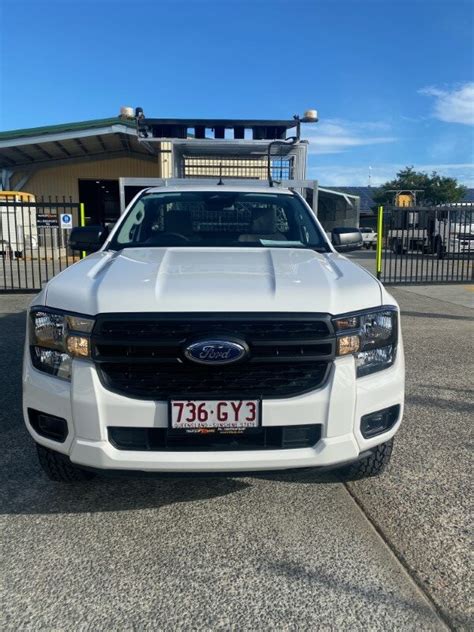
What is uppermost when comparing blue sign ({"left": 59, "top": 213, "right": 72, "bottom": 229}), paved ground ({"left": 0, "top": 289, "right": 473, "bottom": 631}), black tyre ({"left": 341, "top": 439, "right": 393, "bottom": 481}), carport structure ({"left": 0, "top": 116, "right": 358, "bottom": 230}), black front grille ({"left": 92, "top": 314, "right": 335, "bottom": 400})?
carport structure ({"left": 0, "top": 116, "right": 358, "bottom": 230})

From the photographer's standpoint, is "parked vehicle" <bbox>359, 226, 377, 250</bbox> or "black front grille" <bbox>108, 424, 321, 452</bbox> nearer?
"black front grille" <bbox>108, 424, 321, 452</bbox>

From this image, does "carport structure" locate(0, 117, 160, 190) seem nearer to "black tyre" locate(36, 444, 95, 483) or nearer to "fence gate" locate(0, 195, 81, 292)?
"fence gate" locate(0, 195, 81, 292)

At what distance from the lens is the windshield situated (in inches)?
158

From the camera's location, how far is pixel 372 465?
3045 mm

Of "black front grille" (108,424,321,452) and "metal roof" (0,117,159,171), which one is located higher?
"metal roof" (0,117,159,171)

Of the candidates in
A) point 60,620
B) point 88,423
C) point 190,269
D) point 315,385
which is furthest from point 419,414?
point 60,620

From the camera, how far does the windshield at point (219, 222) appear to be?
4.01 meters

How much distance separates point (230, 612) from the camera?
2.14 m

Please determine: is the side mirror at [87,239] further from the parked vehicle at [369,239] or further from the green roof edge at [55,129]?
the parked vehicle at [369,239]

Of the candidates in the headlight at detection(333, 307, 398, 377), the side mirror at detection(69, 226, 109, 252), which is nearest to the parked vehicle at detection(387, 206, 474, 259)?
the side mirror at detection(69, 226, 109, 252)

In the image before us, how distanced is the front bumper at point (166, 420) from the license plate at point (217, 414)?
0.19ft

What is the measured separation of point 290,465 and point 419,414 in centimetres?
217

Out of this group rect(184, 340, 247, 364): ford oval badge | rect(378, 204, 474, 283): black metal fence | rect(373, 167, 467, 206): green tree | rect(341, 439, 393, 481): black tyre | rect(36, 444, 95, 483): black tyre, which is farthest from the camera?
rect(373, 167, 467, 206): green tree

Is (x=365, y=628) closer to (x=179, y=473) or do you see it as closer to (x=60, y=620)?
(x=179, y=473)
